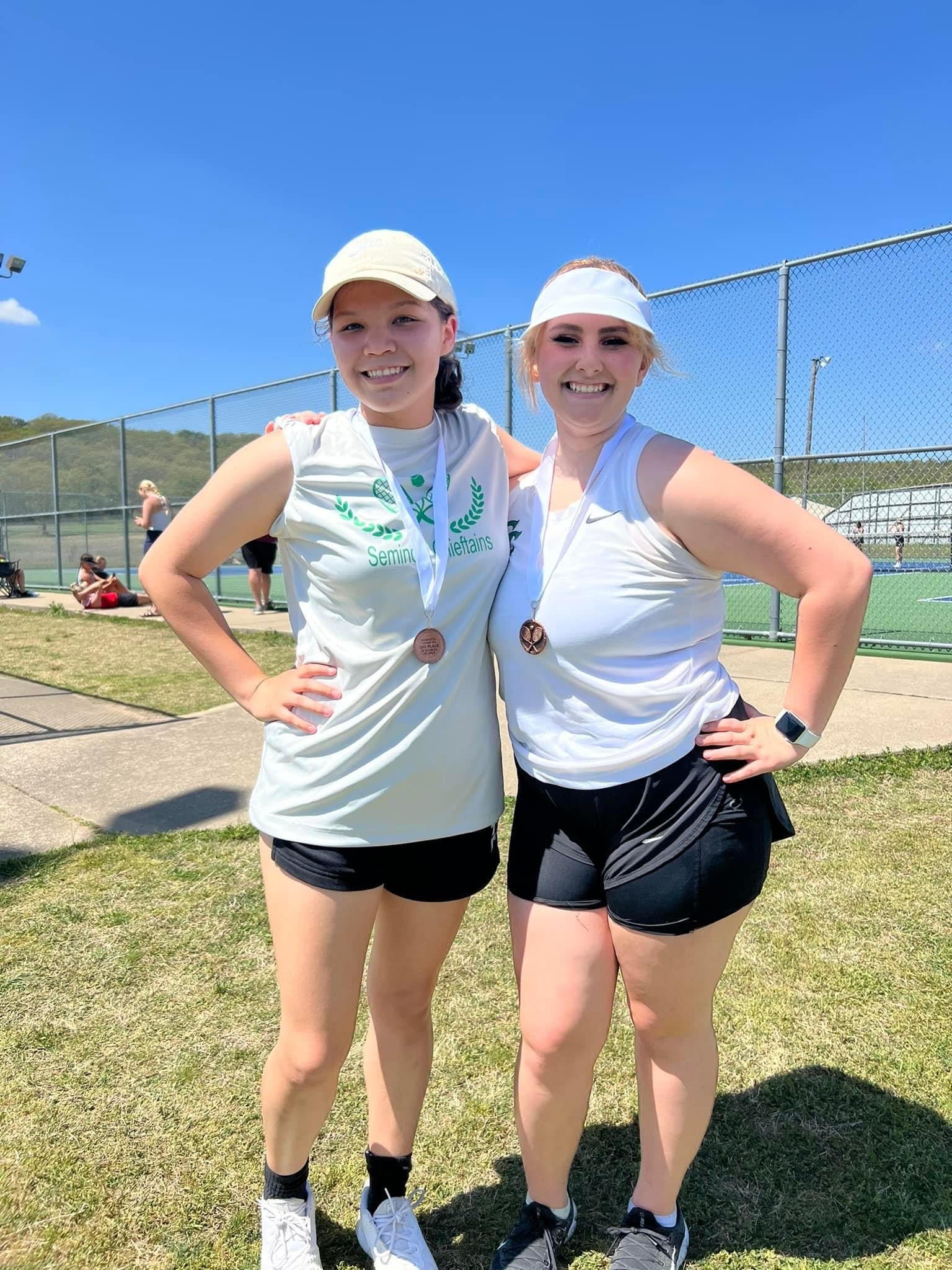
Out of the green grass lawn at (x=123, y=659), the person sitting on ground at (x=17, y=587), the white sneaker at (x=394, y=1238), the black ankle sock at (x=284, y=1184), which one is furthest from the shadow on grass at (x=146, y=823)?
the person sitting on ground at (x=17, y=587)

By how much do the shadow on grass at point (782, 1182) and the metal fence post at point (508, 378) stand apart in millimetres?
7997

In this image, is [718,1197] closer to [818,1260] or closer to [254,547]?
[818,1260]

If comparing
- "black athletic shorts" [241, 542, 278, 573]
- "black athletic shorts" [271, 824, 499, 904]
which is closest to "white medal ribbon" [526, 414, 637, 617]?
"black athletic shorts" [271, 824, 499, 904]

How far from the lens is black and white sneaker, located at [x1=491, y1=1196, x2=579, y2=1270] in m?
1.93

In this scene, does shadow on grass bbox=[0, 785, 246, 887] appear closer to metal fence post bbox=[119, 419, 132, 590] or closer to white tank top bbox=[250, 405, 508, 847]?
white tank top bbox=[250, 405, 508, 847]

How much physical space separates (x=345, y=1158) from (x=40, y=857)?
7.65 feet

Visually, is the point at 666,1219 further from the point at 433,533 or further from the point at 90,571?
the point at 90,571

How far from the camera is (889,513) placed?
938 centimetres

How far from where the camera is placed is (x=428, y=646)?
5.74 feet

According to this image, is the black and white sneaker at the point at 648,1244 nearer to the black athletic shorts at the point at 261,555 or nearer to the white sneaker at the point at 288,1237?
the white sneaker at the point at 288,1237

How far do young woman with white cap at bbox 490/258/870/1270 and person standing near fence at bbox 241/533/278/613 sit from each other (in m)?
10.2

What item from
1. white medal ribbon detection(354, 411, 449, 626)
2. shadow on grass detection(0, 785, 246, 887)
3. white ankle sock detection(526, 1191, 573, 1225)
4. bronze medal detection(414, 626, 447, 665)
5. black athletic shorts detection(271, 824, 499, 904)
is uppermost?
white medal ribbon detection(354, 411, 449, 626)

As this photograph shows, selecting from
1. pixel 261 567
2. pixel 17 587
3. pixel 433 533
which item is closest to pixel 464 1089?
pixel 433 533

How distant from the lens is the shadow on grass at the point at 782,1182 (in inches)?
80.0
